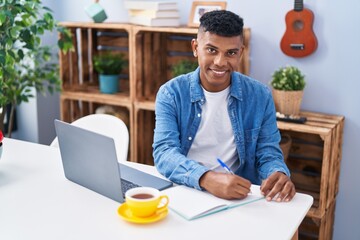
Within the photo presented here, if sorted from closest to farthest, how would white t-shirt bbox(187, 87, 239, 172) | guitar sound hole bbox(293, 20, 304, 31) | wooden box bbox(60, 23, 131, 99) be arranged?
white t-shirt bbox(187, 87, 239, 172), guitar sound hole bbox(293, 20, 304, 31), wooden box bbox(60, 23, 131, 99)

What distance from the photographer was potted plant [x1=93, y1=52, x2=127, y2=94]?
2.87 m

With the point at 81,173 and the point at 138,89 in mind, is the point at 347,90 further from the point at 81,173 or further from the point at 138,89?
the point at 81,173

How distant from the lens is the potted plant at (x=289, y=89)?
7.64 feet

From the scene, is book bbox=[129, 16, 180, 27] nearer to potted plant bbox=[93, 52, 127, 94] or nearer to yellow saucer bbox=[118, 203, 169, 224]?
potted plant bbox=[93, 52, 127, 94]

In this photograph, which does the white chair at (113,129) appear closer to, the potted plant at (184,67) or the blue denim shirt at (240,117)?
the blue denim shirt at (240,117)

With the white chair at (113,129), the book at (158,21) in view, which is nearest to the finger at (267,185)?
the white chair at (113,129)

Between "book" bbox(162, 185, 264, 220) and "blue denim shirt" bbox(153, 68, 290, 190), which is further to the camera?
"blue denim shirt" bbox(153, 68, 290, 190)

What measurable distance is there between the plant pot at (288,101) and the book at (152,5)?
72 centimetres

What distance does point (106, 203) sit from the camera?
1356mm

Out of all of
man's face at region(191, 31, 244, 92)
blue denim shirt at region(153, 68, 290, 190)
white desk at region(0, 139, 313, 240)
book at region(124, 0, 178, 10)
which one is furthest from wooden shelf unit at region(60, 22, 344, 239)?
white desk at region(0, 139, 313, 240)

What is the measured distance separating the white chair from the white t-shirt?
31 centimetres

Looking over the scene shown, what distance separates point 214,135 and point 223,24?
0.39 meters

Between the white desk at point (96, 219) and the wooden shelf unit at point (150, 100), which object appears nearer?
the white desk at point (96, 219)

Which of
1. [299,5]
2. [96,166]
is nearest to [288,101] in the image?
[299,5]
